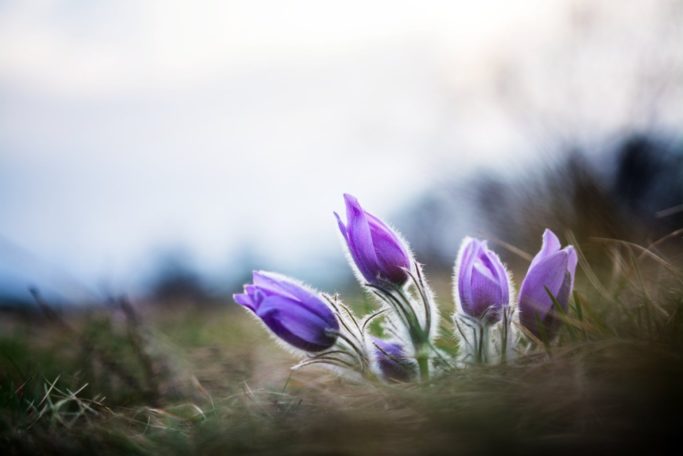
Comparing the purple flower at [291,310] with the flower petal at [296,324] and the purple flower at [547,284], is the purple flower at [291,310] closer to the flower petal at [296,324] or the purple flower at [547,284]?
the flower petal at [296,324]

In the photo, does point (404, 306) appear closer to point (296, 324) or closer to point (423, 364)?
point (423, 364)

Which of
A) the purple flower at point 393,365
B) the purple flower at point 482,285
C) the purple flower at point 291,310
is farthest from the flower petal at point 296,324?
the purple flower at point 482,285

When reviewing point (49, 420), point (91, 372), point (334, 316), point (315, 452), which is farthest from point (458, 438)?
point (91, 372)

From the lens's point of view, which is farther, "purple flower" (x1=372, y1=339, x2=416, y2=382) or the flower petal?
"purple flower" (x1=372, y1=339, x2=416, y2=382)

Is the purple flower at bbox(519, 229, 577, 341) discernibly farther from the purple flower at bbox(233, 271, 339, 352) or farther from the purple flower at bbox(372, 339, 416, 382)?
the purple flower at bbox(233, 271, 339, 352)

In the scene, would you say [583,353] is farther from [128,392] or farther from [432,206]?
[432,206]

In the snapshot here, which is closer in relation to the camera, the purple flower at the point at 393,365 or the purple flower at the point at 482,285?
the purple flower at the point at 482,285

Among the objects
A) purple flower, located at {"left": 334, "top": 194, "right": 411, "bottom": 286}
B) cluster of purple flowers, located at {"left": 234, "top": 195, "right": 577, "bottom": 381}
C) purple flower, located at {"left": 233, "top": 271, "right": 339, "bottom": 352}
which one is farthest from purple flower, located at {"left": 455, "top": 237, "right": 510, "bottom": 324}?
purple flower, located at {"left": 233, "top": 271, "right": 339, "bottom": 352}

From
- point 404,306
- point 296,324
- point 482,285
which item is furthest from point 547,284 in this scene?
point 296,324
